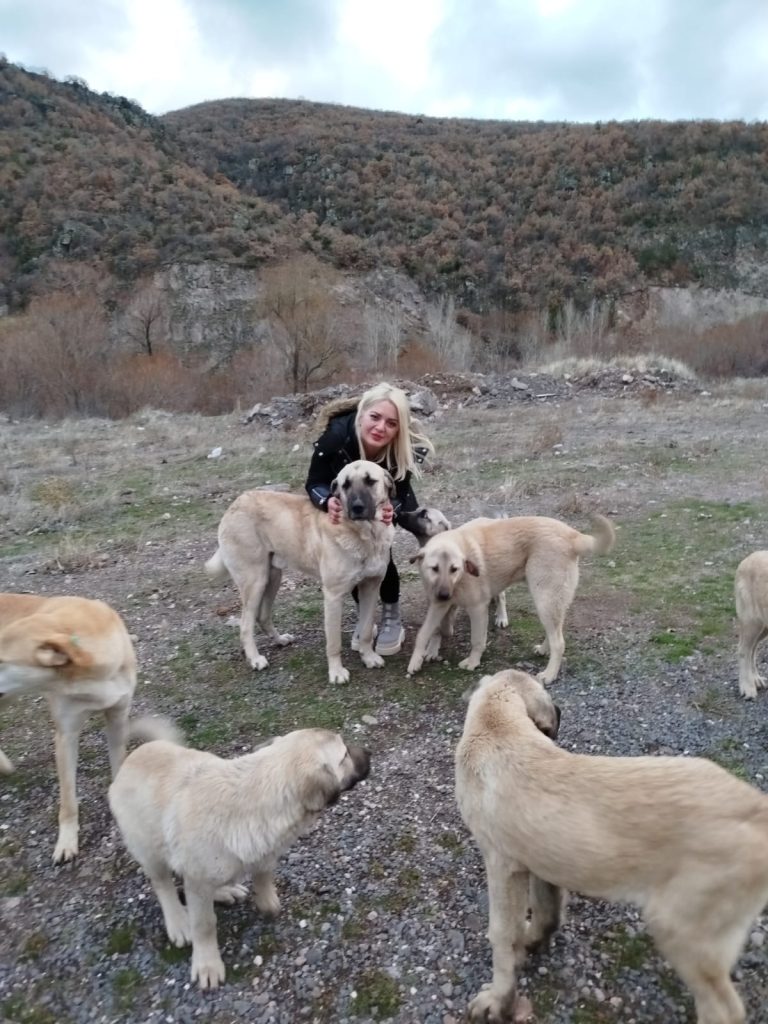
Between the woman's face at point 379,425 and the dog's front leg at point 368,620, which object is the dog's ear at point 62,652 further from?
the woman's face at point 379,425

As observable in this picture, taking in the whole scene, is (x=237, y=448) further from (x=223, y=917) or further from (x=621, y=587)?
(x=223, y=917)

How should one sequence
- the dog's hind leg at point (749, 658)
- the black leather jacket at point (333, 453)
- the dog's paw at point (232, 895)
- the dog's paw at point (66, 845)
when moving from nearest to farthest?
1. the dog's paw at point (232, 895)
2. the dog's paw at point (66, 845)
3. the dog's hind leg at point (749, 658)
4. the black leather jacket at point (333, 453)

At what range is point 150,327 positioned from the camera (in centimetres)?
3206

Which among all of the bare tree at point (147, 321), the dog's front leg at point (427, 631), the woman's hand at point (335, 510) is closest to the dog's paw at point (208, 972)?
the dog's front leg at point (427, 631)

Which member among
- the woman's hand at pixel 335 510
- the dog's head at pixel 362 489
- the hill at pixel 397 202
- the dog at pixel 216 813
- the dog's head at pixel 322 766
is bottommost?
the dog at pixel 216 813

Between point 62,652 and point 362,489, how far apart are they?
2.21 meters

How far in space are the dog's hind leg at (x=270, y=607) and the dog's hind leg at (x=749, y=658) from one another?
3.20m

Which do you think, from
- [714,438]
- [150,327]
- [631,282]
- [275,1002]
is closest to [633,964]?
[275,1002]

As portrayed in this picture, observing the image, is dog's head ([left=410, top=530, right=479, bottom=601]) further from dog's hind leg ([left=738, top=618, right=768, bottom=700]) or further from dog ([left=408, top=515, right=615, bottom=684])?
dog's hind leg ([left=738, top=618, right=768, bottom=700])

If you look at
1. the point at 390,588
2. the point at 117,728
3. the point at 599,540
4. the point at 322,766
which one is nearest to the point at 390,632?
the point at 390,588

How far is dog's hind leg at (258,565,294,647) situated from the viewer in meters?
5.24

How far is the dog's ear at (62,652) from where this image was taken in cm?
288

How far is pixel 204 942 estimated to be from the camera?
8.14 feet

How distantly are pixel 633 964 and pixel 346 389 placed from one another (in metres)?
18.5
